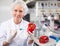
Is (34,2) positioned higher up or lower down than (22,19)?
higher up

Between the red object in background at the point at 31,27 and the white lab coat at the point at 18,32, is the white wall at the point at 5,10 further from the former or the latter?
the red object in background at the point at 31,27

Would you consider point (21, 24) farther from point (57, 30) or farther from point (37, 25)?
point (57, 30)

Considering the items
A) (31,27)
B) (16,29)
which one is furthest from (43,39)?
(16,29)

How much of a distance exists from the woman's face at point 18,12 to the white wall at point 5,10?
52mm

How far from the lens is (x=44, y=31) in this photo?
1016mm


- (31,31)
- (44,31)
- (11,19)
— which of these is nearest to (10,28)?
(11,19)

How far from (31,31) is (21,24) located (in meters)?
0.10

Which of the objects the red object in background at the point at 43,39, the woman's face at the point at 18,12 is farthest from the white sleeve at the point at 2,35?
the red object in background at the point at 43,39

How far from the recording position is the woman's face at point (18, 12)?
1.00 meters

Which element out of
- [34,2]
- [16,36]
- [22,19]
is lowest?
[16,36]

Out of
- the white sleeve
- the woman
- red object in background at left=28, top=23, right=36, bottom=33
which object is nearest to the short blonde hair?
the woman

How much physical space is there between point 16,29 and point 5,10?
19 cm

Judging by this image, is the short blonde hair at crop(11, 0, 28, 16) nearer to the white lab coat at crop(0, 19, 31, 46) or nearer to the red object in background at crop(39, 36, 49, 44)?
the white lab coat at crop(0, 19, 31, 46)

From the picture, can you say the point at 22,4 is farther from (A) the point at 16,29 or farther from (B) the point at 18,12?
(A) the point at 16,29
